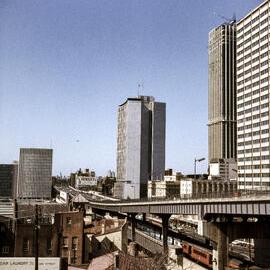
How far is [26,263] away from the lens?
4688cm

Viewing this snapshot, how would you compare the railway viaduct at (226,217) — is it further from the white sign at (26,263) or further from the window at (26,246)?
the window at (26,246)

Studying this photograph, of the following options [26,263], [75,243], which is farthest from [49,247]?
[26,263]

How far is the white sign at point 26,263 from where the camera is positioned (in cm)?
4666

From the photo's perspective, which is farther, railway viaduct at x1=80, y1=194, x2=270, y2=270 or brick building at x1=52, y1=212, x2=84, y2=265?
brick building at x1=52, y1=212, x2=84, y2=265

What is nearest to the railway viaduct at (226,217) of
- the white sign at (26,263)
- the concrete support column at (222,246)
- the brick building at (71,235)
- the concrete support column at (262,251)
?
the concrete support column at (222,246)

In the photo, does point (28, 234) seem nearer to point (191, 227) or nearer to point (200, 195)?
point (200, 195)

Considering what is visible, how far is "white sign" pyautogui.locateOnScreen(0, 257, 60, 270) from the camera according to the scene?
46656 millimetres

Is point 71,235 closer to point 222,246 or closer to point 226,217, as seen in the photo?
point 222,246

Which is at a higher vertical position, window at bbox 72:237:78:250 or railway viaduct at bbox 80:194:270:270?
railway viaduct at bbox 80:194:270:270

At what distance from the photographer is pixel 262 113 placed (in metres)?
196

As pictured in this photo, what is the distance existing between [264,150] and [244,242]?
8073cm

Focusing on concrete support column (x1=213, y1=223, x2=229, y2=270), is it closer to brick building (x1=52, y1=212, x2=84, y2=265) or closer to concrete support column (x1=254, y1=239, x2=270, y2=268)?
concrete support column (x1=254, y1=239, x2=270, y2=268)

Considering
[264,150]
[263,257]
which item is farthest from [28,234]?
[264,150]

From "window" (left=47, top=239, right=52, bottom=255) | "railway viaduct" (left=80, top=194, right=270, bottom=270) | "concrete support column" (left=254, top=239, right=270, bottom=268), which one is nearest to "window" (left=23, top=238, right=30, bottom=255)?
"window" (left=47, top=239, right=52, bottom=255)
